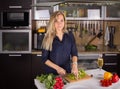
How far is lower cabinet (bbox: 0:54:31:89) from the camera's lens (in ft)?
17.9

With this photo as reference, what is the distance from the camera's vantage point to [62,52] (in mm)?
3881

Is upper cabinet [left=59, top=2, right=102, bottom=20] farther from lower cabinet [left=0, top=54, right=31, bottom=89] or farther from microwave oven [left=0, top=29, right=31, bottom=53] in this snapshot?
lower cabinet [left=0, top=54, right=31, bottom=89]

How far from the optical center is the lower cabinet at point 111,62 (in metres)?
5.52

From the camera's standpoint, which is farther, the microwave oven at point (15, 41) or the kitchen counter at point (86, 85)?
the microwave oven at point (15, 41)

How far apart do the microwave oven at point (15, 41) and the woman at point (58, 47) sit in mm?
1608

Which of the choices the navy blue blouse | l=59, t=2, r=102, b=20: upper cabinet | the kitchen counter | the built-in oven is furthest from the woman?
l=59, t=2, r=102, b=20: upper cabinet

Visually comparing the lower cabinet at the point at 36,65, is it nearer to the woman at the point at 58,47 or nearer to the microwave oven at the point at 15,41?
the microwave oven at the point at 15,41

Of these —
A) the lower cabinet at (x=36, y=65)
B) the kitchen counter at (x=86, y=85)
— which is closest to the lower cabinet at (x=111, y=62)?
the lower cabinet at (x=36, y=65)

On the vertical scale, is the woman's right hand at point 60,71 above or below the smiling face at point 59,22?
below

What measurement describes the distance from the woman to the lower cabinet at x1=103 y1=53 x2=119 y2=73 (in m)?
1.67

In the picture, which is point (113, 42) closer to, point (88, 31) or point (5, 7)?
point (88, 31)

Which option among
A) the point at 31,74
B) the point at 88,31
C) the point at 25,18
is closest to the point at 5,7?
the point at 25,18

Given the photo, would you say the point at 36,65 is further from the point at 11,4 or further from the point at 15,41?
the point at 11,4

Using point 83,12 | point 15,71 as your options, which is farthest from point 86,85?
point 83,12
